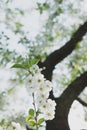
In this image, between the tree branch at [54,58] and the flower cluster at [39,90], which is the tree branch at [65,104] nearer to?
the tree branch at [54,58]

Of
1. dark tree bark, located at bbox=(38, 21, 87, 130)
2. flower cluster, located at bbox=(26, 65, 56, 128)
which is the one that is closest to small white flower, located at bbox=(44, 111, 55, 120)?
flower cluster, located at bbox=(26, 65, 56, 128)

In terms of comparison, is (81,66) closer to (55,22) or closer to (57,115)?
(55,22)

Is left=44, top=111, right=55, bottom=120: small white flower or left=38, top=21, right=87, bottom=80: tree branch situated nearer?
left=44, top=111, right=55, bottom=120: small white flower

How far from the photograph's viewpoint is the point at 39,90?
2.13m

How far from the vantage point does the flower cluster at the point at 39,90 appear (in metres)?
2.12

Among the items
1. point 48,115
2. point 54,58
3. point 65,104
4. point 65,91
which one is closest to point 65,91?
point 65,91

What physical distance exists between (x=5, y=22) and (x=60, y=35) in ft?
5.36

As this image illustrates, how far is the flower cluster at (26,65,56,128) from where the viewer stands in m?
2.12

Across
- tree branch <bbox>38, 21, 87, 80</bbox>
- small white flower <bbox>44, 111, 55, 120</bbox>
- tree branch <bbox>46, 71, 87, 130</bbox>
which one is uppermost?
tree branch <bbox>38, 21, 87, 80</bbox>

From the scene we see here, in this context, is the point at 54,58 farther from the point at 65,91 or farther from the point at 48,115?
the point at 48,115

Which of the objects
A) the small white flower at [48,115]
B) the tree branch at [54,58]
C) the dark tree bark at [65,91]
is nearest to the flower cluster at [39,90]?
the small white flower at [48,115]

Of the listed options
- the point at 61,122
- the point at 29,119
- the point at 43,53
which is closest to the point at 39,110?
the point at 29,119

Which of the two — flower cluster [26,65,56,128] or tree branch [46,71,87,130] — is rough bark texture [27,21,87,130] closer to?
tree branch [46,71,87,130]

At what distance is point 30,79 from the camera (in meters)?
2.14
